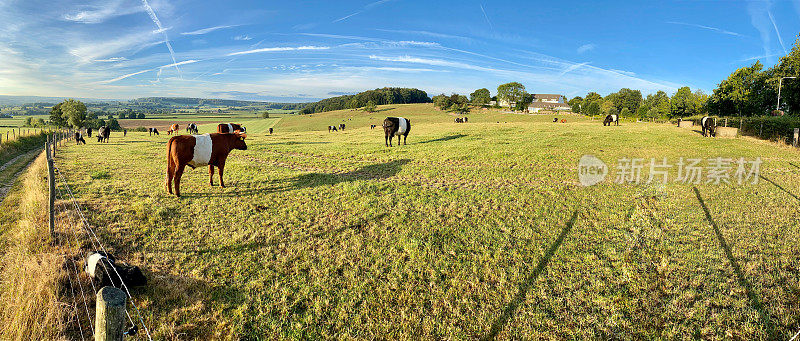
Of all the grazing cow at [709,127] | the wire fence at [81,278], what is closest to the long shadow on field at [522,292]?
the wire fence at [81,278]

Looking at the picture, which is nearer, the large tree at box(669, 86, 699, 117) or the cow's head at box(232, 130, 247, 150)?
the cow's head at box(232, 130, 247, 150)

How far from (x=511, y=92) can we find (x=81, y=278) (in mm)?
113899

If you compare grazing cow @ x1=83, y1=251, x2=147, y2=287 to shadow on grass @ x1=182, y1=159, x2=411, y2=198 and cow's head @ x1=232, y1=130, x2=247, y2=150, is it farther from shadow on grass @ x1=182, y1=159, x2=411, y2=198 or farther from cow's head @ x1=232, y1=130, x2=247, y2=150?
cow's head @ x1=232, y1=130, x2=247, y2=150

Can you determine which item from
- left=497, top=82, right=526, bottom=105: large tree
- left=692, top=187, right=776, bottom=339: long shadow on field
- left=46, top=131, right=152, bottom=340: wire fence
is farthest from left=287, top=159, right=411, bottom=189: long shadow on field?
left=497, top=82, right=526, bottom=105: large tree

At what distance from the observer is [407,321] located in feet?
13.0

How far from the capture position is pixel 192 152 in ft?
29.8

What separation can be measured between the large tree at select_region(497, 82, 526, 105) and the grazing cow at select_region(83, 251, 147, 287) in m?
112

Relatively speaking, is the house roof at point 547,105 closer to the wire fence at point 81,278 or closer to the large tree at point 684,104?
the large tree at point 684,104

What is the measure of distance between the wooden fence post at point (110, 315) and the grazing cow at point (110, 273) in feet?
8.14

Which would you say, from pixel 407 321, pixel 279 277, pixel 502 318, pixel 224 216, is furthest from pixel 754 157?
pixel 224 216

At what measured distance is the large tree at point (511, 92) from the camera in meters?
105

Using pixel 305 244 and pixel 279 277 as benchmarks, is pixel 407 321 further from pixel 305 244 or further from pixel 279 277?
pixel 305 244

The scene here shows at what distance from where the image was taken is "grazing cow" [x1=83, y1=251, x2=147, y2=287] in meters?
4.32

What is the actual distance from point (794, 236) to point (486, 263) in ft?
22.4
